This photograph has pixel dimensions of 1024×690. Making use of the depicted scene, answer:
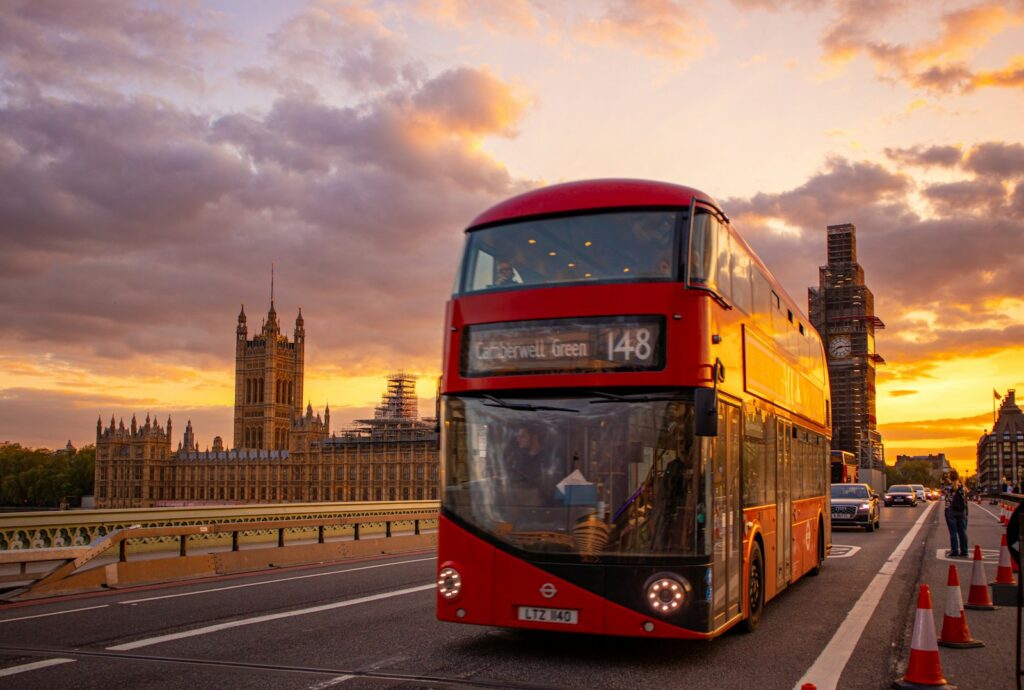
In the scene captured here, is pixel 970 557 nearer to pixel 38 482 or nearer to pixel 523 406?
pixel 523 406

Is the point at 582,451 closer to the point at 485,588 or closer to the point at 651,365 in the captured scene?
the point at 651,365

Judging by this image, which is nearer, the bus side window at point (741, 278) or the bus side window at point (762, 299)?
the bus side window at point (741, 278)

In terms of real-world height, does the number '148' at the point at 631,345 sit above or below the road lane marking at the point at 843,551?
above

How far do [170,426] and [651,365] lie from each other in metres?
198

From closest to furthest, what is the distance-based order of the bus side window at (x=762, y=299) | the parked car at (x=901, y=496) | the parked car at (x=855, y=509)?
the bus side window at (x=762, y=299), the parked car at (x=855, y=509), the parked car at (x=901, y=496)

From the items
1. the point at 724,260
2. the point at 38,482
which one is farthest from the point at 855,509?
the point at 38,482

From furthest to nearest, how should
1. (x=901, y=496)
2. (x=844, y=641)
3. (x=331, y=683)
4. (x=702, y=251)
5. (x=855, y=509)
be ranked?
(x=901, y=496), (x=855, y=509), (x=844, y=641), (x=702, y=251), (x=331, y=683)

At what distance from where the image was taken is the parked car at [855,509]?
31.8 meters

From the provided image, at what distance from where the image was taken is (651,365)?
8.65 m

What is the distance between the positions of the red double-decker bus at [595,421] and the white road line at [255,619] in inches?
121

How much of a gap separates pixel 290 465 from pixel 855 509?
14909 cm

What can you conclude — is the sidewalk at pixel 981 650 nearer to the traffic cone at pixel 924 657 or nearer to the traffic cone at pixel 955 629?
the traffic cone at pixel 955 629

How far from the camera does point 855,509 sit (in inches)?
1254

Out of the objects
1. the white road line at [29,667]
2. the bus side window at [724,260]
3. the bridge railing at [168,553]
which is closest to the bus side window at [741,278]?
the bus side window at [724,260]
